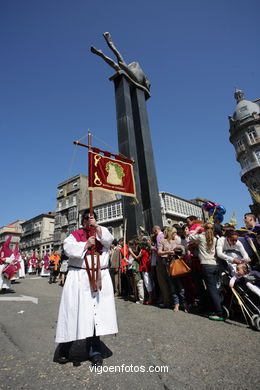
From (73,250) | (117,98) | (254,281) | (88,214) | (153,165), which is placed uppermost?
(117,98)

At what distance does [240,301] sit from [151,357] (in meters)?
1.99

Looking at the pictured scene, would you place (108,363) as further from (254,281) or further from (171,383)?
(254,281)

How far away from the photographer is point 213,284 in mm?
4008

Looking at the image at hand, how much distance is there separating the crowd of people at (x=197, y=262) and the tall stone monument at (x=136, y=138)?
3123 millimetres

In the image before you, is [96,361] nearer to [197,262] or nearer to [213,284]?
[213,284]

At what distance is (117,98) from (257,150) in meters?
27.6

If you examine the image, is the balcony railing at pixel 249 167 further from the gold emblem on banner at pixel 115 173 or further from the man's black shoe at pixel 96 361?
the man's black shoe at pixel 96 361

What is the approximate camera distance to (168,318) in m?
4.15

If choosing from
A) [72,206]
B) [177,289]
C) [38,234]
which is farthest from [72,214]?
[177,289]

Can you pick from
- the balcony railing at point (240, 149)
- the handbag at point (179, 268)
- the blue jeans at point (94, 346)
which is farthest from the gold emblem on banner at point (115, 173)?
the balcony railing at point (240, 149)

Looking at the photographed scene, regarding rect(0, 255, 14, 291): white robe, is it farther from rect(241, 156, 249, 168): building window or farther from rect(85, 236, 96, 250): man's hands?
rect(241, 156, 249, 168): building window

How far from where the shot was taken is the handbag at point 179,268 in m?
4.53

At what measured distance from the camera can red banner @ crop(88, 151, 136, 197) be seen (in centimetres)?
622

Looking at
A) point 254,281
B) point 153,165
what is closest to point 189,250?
point 254,281
